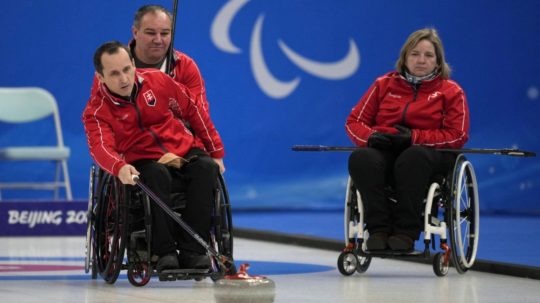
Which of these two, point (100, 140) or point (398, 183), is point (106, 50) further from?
point (398, 183)

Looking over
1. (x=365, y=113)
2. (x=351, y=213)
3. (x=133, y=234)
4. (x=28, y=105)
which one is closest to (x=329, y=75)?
(x=28, y=105)

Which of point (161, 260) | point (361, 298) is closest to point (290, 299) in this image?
point (361, 298)

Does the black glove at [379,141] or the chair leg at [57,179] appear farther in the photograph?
the chair leg at [57,179]

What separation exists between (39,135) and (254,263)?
2.97 meters

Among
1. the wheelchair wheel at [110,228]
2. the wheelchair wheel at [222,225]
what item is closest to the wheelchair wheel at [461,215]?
the wheelchair wheel at [222,225]

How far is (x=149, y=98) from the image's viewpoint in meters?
4.82

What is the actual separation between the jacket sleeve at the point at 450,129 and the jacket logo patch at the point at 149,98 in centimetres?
119

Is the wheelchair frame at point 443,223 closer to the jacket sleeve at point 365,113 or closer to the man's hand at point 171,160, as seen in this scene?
the jacket sleeve at point 365,113

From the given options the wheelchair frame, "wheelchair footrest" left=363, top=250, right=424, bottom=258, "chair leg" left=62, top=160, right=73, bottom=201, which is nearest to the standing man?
the wheelchair frame

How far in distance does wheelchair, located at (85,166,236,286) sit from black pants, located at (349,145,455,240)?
70 cm

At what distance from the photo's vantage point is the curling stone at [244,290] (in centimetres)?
377

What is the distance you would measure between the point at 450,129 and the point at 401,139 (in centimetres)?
25

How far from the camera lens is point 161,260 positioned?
4664 millimetres

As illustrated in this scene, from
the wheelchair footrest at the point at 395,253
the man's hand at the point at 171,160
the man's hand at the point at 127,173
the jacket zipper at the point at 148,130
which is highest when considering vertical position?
the jacket zipper at the point at 148,130
